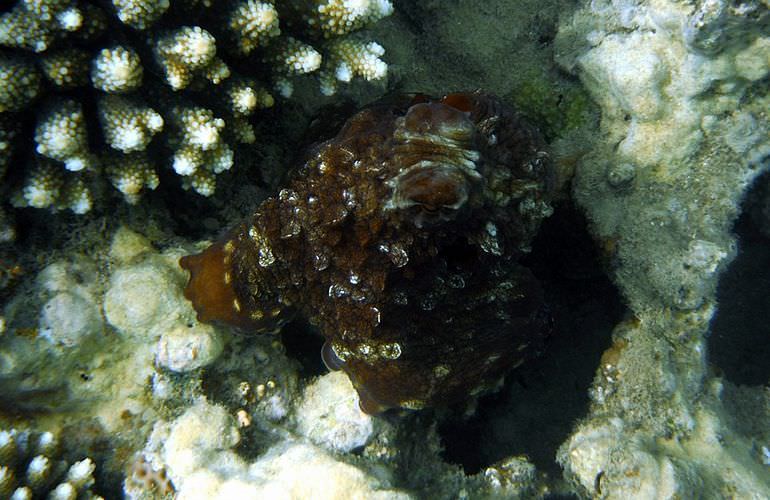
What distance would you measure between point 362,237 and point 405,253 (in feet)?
0.70

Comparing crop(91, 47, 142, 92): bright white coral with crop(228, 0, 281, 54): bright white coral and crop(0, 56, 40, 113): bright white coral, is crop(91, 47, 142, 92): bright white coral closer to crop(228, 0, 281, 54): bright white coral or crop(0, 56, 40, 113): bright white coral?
crop(0, 56, 40, 113): bright white coral

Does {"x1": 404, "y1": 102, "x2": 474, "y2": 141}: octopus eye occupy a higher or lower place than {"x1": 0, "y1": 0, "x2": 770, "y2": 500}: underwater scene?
higher

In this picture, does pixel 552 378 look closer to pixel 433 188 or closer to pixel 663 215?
pixel 663 215

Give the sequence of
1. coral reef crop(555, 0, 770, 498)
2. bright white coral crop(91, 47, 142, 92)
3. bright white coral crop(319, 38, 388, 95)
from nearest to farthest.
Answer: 1. bright white coral crop(91, 47, 142, 92)
2. bright white coral crop(319, 38, 388, 95)
3. coral reef crop(555, 0, 770, 498)

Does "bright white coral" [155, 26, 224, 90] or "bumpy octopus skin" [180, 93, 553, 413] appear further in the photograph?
"bright white coral" [155, 26, 224, 90]

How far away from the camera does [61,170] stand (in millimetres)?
2385

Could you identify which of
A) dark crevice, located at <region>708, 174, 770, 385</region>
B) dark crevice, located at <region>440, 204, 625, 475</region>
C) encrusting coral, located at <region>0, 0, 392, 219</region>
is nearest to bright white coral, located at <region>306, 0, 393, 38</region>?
encrusting coral, located at <region>0, 0, 392, 219</region>

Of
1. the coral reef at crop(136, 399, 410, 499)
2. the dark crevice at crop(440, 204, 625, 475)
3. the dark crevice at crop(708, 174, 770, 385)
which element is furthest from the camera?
the dark crevice at crop(708, 174, 770, 385)

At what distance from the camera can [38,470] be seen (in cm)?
236

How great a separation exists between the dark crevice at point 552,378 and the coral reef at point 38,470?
6.99 feet

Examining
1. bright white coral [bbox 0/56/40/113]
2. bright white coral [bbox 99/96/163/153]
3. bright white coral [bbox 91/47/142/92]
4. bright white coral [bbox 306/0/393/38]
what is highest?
bright white coral [bbox 306/0/393/38]

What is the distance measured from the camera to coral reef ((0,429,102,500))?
229 centimetres

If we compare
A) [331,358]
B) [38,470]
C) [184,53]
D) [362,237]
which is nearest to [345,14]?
[184,53]

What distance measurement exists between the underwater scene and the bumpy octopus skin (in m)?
0.01
